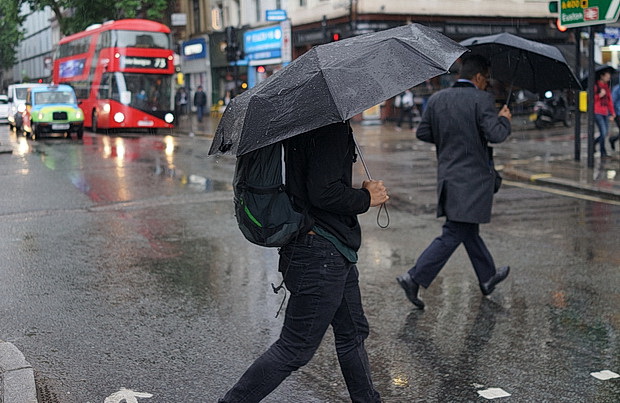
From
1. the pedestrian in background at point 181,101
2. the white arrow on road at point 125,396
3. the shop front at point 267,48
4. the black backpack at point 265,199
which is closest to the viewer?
the black backpack at point 265,199

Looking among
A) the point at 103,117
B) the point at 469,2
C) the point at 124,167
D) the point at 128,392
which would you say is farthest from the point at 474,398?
the point at 469,2

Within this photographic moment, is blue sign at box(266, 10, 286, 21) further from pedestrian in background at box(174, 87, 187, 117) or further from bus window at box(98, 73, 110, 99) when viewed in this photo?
bus window at box(98, 73, 110, 99)

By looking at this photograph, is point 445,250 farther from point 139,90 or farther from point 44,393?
point 139,90

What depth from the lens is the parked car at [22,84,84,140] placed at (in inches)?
1057

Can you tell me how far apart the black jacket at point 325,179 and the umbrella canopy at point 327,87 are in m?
0.21

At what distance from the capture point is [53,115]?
88.4 feet

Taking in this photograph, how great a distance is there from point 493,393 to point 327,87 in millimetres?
2083

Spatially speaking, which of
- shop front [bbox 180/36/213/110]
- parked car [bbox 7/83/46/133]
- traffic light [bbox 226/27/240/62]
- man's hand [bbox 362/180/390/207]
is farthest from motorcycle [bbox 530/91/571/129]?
man's hand [bbox 362/180/390/207]

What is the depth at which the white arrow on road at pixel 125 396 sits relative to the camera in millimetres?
4477

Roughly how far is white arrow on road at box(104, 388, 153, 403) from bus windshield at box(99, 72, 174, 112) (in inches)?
1038

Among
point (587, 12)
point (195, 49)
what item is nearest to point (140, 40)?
point (587, 12)

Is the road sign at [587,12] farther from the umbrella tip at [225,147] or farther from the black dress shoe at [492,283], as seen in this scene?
the umbrella tip at [225,147]

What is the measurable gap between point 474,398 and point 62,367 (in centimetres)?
242

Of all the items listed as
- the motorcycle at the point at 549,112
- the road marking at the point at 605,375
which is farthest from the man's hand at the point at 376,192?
the motorcycle at the point at 549,112
